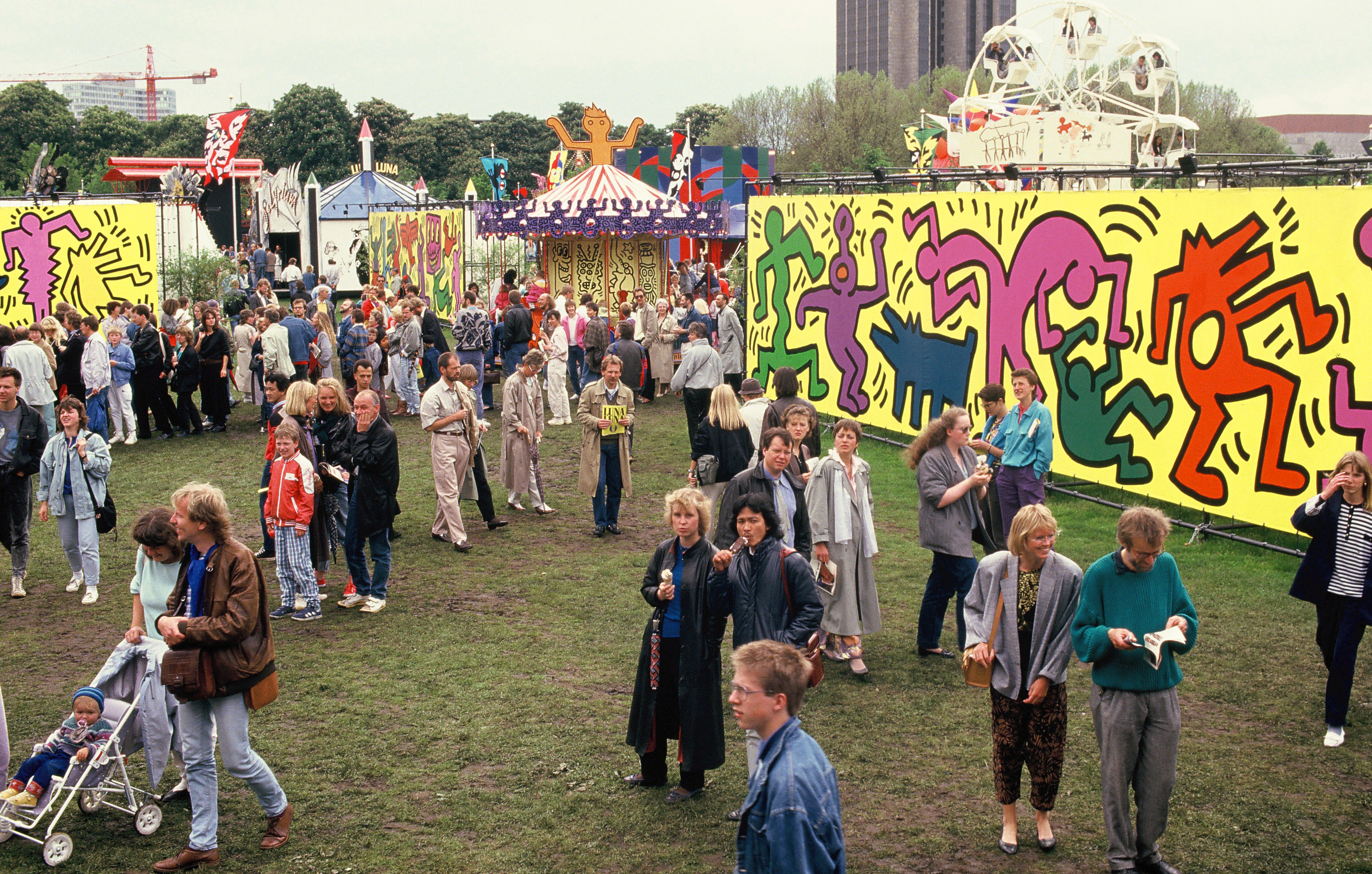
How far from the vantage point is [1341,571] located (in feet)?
21.7

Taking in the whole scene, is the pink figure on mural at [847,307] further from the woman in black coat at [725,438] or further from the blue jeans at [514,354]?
the woman in black coat at [725,438]

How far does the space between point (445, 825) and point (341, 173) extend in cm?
7336

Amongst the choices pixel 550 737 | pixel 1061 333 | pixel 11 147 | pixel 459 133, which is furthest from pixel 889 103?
pixel 550 737

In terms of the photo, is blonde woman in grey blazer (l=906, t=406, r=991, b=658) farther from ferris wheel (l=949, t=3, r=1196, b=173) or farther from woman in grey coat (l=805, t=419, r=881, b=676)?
ferris wheel (l=949, t=3, r=1196, b=173)

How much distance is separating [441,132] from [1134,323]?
254 feet

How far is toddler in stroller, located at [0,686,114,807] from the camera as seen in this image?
18.4 ft

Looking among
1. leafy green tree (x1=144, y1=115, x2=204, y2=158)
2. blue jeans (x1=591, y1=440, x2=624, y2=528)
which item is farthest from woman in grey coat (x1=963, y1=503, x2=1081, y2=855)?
leafy green tree (x1=144, y1=115, x2=204, y2=158)

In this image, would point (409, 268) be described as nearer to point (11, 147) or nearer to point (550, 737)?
point (550, 737)

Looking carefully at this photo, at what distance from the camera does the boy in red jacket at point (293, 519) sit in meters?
8.54

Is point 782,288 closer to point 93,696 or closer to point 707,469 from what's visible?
point 707,469

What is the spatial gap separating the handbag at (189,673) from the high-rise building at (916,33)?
147m

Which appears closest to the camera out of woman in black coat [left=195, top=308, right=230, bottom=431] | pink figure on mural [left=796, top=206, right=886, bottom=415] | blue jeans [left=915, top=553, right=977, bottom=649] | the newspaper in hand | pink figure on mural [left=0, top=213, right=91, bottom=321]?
the newspaper in hand

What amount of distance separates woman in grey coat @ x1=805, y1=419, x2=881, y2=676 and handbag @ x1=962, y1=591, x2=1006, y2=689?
1955mm

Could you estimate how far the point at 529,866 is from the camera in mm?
5445
